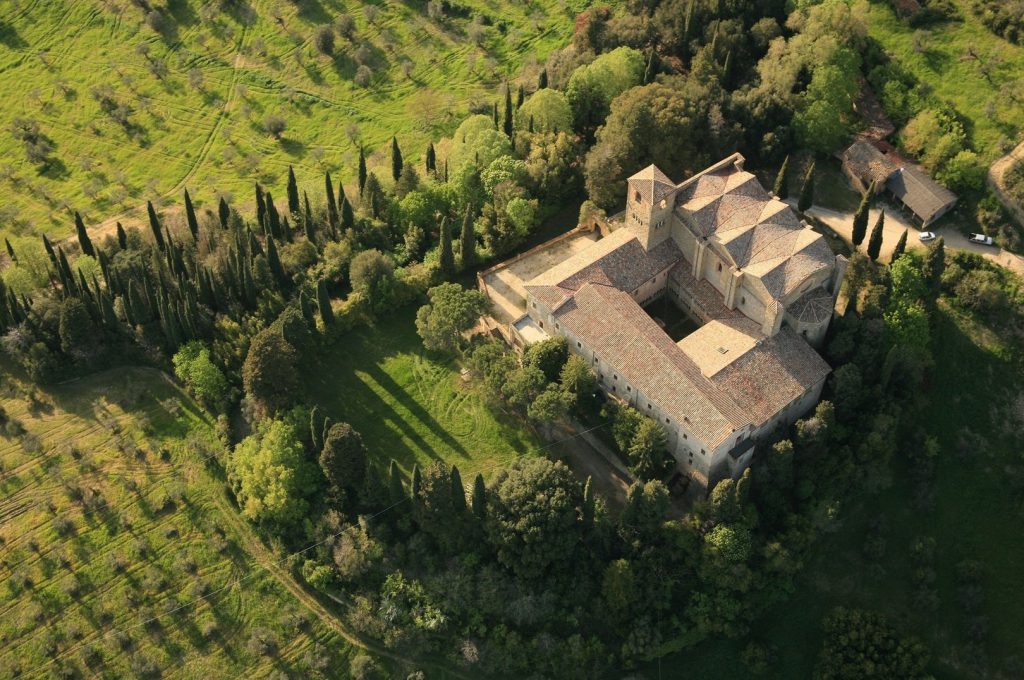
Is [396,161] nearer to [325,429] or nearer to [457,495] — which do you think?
[325,429]

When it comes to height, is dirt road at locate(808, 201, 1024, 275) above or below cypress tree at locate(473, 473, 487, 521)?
above

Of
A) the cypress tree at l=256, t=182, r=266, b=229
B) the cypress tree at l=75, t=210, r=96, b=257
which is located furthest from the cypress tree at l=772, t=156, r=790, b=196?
the cypress tree at l=75, t=210, r=96, b=257

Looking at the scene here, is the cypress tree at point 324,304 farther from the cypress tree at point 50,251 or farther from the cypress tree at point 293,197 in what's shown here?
the cypress tree at point 50,251

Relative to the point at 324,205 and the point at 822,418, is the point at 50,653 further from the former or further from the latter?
the point at 822,418

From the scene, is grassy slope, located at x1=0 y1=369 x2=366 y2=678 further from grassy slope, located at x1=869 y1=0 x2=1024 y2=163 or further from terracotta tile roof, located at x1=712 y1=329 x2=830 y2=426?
grassy slope, located at x1=869 y1=0 x2=1024 y2=163

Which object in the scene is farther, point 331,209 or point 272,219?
point 331,209

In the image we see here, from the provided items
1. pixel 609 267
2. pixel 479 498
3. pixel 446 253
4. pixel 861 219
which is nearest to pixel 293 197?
pixel 446 253
